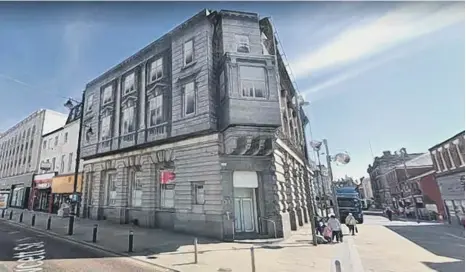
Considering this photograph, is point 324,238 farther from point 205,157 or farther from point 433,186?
point 433,186

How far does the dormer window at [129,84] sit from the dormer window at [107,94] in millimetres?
2285

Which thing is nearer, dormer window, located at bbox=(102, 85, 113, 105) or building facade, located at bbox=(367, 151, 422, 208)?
dormer window, located at bbox=(102, 85, 113, 105)

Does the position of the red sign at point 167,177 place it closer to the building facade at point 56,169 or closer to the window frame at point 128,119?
the window frame at point 128,119

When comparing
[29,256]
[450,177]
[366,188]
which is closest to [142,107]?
[29,256]

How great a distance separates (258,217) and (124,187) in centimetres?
1153

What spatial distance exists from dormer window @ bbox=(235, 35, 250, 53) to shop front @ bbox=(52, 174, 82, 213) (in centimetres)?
2132

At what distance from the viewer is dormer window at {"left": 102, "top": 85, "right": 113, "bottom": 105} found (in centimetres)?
2446

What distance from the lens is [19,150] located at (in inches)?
1596

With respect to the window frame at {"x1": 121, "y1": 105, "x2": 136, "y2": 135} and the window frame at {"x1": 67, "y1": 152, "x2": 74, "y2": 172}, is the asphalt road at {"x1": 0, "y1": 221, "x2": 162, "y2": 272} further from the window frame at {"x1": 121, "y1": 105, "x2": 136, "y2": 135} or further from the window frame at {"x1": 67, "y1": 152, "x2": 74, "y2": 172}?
the window frame at {"x1": 67, "y1": 152, "x2": 74, "y2": 172}

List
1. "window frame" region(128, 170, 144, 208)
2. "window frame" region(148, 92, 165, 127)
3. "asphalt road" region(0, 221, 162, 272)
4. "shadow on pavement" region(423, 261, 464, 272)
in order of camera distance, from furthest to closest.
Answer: "window frame" region(128, 170, 144, 208) < "window frame" region(148, 92, 165, 127) < "shadow on pavement" region(423, 261, 464, 272) < "asphalt road" region(0, 221, 162, 272)

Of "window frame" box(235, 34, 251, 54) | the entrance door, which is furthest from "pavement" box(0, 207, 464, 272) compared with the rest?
"window frame" box(235, 34, 251, 54)

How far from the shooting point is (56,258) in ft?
32.9

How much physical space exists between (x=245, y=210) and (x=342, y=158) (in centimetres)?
855

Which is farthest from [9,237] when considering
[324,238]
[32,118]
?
[32,118]
